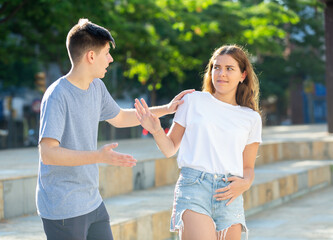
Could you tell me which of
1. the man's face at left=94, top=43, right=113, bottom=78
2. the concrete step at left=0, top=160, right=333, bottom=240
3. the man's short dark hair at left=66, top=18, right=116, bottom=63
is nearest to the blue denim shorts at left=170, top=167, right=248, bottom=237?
the man's face at left=94, top=43, right=113, bottom=78

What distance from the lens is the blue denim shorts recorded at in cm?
330

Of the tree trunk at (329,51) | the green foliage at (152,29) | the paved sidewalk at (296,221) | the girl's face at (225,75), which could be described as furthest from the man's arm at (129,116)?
the tree trunk at (329,51)

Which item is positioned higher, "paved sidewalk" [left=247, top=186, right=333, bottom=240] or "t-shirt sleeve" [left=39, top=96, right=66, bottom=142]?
"t-shirt sleeve" [left=39, top=96, right=66, bottom=142]

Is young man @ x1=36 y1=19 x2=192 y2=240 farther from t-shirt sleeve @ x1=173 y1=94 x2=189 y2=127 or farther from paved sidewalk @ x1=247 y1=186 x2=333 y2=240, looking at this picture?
paved sidewalk @ x1=247 y1=186 x2=333 y2=240

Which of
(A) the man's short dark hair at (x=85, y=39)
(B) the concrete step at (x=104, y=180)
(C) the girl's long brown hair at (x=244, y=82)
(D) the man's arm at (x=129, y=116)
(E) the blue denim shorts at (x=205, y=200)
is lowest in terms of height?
(B) the concrete step at (x=104, y=180)

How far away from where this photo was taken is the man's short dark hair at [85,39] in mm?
2980

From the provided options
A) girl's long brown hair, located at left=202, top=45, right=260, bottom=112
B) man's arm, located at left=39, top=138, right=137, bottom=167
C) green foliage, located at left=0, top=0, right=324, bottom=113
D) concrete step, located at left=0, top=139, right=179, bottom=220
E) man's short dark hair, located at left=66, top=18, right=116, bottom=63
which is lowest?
concrete step, located at left=0, top=139, right=179, bottom=220

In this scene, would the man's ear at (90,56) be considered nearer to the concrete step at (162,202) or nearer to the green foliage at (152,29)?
the concrete step at (162,202)

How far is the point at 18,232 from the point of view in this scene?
5.13m

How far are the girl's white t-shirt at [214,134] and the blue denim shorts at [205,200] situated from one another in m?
0.05

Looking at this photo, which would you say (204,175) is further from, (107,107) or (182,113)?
(107,107)

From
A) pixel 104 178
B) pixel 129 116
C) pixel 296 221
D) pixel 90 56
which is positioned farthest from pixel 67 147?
pixel 296 221

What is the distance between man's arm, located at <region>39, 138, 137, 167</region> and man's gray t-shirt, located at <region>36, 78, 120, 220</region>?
0.21 ft

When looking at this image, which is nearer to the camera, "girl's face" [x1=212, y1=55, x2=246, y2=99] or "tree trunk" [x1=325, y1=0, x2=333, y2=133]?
"girl's face" [x1=212, y1=55, x2=246, y2=99]
